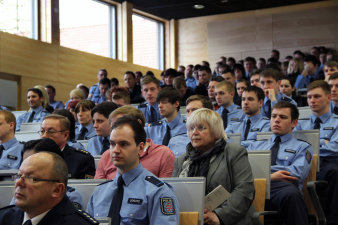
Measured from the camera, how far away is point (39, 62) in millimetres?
11094

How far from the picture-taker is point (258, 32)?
1398cm

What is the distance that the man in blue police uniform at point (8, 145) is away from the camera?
15.0ft

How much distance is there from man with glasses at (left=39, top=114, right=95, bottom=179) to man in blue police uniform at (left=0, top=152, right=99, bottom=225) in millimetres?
1347

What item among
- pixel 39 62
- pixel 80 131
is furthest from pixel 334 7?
pixel 80 131

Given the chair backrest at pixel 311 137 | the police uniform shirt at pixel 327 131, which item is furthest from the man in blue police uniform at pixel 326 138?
the chair backrest at pixel 311 137

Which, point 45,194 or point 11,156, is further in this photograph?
point 11,156

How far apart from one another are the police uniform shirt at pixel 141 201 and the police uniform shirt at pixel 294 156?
143cm

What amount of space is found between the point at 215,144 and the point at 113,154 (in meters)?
0.78

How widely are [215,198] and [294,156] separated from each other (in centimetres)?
114

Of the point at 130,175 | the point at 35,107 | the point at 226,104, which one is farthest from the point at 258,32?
the point at 130,175

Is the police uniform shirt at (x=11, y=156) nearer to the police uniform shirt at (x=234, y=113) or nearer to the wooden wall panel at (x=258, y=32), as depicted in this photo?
the police uniform shirt at (x=234, y=113)

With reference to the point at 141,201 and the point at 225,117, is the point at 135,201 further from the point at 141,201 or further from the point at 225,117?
the point at 225,117

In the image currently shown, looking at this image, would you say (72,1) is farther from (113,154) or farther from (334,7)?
(113,154)

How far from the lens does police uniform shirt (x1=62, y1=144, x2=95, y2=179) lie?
3701 mm
